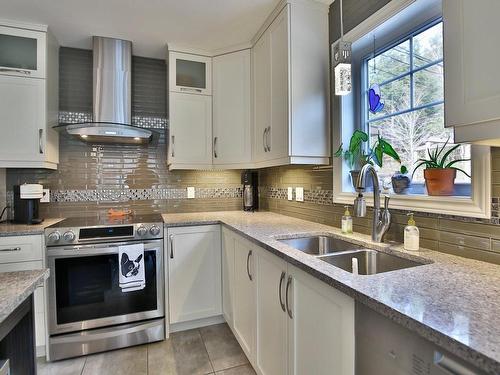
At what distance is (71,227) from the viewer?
78.3 inches

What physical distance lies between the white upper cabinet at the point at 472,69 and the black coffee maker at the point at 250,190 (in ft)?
6.96

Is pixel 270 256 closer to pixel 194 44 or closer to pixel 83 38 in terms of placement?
pixel 194 44

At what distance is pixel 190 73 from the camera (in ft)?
8.51

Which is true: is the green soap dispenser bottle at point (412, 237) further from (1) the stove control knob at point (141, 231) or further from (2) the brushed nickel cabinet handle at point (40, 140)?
(2) the brushed nickel cabinet handle at point (40, 140)

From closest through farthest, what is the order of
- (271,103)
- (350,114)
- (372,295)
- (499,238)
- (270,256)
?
(372,295) < (499,238) < (270,256) < (350,114) < (271,103)

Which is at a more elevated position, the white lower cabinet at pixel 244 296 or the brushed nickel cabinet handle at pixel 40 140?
the brushed nickel cabinet handle at pixel 40 140

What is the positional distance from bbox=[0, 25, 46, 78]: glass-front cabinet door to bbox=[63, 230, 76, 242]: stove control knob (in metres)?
1.26

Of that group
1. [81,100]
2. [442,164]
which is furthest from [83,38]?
[442,164]

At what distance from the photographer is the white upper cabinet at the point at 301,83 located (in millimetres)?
1887

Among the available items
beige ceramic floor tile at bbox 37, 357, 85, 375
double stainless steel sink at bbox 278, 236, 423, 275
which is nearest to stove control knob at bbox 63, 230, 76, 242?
beige ceramic floor tile at bbox 37, 357, 85, 375

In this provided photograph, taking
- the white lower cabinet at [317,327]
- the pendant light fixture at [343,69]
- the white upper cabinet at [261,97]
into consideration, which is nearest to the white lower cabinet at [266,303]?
the white lower cabinet at [317,327]

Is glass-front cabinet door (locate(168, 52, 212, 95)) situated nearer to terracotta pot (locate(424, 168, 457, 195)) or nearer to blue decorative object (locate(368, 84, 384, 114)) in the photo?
blue decorative object (locate(368, 84, 384, 114))

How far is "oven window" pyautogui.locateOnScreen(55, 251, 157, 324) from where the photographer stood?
1955 millimetres

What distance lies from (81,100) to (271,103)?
179 cm
